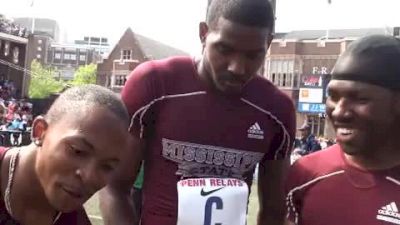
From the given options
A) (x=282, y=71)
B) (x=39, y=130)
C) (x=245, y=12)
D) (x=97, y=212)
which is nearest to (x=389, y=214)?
(x=245, y=12)

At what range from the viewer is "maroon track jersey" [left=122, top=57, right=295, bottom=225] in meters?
2.61

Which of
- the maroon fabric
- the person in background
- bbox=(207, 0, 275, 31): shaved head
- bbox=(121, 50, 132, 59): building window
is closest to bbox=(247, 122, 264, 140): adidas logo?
bbox=(207, 0, 275, 31): shaved head

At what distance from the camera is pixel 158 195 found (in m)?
2.66

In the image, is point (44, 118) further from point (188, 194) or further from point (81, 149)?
point (188, 194)

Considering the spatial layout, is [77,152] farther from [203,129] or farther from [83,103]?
[203,129]

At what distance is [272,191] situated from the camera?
2816mm

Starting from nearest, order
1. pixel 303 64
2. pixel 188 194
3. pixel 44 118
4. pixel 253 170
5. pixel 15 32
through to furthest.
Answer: pixel 44 118, pixel 188 194, pixel 253 170, pixel 15 32, pixel 303 64

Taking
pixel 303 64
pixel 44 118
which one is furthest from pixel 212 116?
pixel 303 64

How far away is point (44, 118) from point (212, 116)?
74 cm

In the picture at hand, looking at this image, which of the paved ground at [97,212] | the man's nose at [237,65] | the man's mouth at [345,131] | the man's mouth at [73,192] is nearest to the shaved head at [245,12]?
the man's nose at [237,65]

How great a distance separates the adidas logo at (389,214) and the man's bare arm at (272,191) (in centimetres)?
58

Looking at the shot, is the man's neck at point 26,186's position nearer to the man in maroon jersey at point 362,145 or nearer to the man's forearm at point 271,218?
the man in maroon jersey at point 362,145

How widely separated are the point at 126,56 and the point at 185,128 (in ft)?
183

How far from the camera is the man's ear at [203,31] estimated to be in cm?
260
